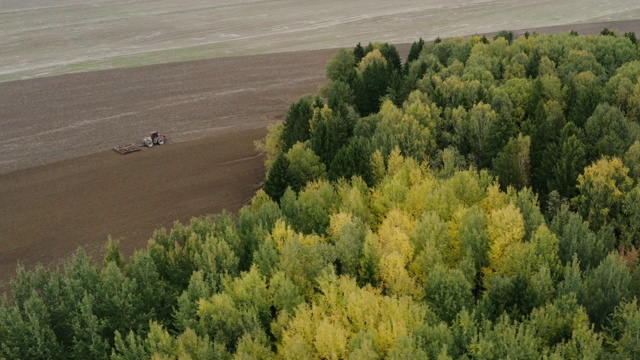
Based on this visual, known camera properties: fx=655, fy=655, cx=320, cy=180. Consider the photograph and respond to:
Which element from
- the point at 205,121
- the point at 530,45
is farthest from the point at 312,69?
the point at 530,45

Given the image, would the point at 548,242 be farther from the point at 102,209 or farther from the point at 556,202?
the point at 102,209

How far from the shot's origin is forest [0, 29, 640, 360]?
43.0 meters

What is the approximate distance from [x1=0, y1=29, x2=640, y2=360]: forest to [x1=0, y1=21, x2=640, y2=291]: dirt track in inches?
→ 524

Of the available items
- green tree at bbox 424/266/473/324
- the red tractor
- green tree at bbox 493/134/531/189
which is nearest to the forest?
green tree at bbox 424/266/473/324

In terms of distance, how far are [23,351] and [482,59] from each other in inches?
3202

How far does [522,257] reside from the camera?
164 feet

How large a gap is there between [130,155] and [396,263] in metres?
57.7

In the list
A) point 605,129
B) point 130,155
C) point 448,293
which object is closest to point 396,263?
point 448,293

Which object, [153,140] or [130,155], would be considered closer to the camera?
[130,155]

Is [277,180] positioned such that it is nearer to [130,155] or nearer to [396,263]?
[396,263]

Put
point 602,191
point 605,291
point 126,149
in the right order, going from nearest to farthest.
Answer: point 605,291, point 602,191, point 126,149

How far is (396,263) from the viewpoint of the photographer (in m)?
50.3

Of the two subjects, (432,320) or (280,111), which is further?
(280,111)

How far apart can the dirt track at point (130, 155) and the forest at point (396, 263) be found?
13.3 meters
